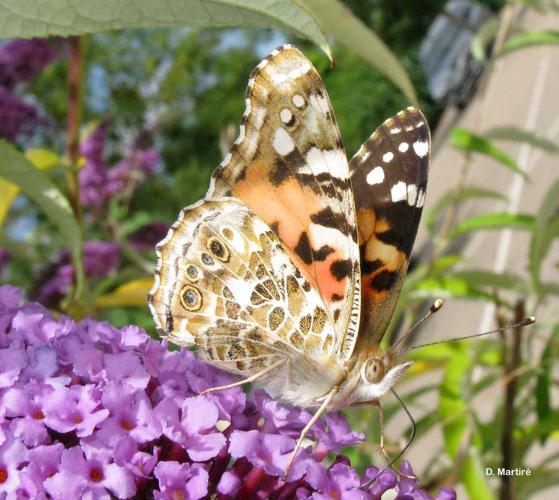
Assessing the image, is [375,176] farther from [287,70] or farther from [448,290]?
[448,290]

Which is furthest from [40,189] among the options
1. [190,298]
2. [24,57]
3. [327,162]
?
[24,57]

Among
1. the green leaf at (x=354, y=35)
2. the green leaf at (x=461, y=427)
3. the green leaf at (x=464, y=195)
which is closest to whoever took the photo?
the green leaf at (x=354, y=35)

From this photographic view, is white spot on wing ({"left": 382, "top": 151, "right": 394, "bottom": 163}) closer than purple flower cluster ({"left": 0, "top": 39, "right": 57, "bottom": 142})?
Yes

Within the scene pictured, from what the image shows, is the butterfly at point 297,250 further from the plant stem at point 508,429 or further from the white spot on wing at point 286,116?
the plant stem at point 508,429

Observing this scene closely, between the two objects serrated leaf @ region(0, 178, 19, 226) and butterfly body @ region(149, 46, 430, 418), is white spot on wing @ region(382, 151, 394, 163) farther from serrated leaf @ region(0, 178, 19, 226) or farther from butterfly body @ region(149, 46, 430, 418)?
serrated leaf @ region(0, 178, 19, 226)

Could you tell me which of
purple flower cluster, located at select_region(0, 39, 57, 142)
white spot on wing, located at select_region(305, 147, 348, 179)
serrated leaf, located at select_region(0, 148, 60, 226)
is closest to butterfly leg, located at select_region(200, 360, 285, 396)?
white spot on wing, located at select_region(305, 147, 348, 179)

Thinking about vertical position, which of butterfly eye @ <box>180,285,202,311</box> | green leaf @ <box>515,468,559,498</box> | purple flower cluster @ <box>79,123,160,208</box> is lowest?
purple flower cluster @ <box>79,123,160,208</box>

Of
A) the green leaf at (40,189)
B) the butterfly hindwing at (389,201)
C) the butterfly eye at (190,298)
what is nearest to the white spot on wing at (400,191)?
the butterfly hindwing at (389,201)
